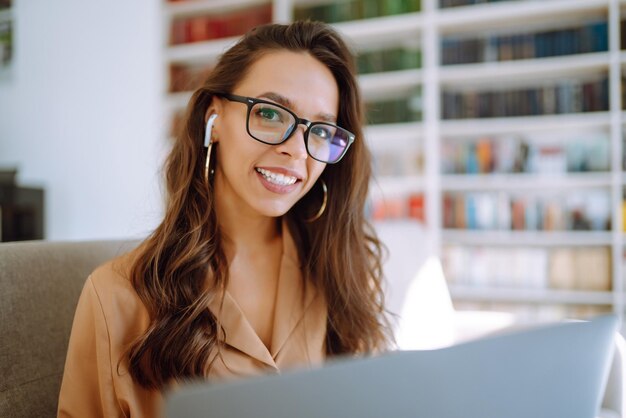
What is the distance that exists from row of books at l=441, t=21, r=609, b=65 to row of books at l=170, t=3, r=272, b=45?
1.42m

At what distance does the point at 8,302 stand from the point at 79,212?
2760mm

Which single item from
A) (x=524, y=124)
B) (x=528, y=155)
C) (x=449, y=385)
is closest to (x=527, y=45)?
(x=524, y=124)

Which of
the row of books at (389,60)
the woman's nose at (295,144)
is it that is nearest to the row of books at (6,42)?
the row of books at (389,60)

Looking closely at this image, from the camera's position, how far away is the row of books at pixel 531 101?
9.70 ft

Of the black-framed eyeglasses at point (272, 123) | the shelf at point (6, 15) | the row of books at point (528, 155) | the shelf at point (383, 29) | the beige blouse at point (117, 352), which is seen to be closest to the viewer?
the beige blouse at point (117, 352)

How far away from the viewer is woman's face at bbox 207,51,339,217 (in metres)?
0.95

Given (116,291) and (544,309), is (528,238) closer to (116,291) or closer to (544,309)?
(544,309)

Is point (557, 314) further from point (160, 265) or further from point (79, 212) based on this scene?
point (79, 212)

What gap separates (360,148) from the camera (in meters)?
1.17

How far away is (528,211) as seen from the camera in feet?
10.3

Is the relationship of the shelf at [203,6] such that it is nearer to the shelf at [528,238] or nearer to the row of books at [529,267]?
the shelf at [528,238]

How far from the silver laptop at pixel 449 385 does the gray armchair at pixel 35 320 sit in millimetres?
614

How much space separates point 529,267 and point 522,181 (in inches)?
22.6

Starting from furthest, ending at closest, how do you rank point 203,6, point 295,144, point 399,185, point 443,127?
point 203,6, point 399,185, point 443,127, point 295,144
